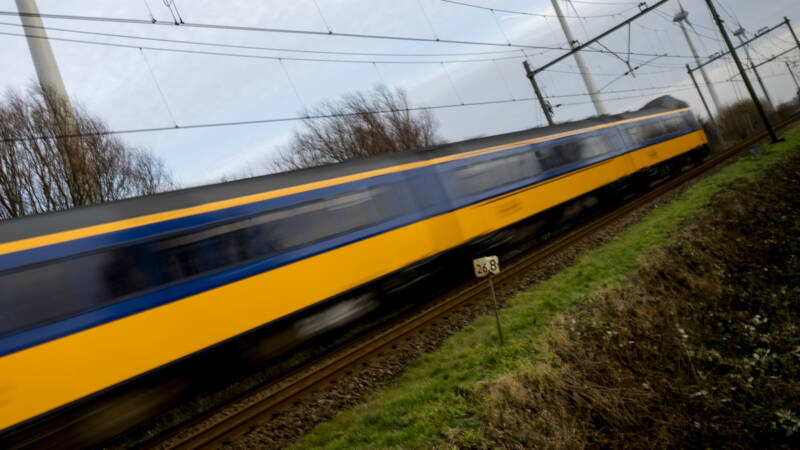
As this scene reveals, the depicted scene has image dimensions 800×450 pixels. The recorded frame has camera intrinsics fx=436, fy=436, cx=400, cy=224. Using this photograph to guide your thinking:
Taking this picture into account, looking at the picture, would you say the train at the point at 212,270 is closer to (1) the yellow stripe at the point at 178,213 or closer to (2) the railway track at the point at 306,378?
(1) the yellow stripe at the point at 178,213

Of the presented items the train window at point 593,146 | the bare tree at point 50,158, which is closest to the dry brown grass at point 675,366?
the train window at point 593,146

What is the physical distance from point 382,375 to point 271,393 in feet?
5.61

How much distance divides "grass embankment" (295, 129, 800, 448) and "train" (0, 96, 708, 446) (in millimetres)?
1903

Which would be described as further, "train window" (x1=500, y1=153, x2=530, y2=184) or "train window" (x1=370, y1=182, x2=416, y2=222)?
"train window" (x1=500, y1=153, x2=530, y2=184)

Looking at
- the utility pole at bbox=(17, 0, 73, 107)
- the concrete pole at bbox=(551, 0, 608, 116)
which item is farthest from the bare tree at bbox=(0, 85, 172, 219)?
the concrete pole at bbox=(551, 0, 608, 116)

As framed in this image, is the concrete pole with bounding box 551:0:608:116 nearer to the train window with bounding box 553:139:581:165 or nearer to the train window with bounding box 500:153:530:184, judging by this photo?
the train window with bounding box 553:139:581:165

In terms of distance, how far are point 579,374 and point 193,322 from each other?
498cm

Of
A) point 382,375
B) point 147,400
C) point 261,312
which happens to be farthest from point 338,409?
point 147,400

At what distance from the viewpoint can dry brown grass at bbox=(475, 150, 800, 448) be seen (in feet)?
13.9

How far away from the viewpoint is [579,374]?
17.0ft

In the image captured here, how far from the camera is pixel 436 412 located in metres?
4.79

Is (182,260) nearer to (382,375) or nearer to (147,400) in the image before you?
(147,400)

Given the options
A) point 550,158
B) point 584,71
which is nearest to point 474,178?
point 550,158

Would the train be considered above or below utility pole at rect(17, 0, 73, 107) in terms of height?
below
